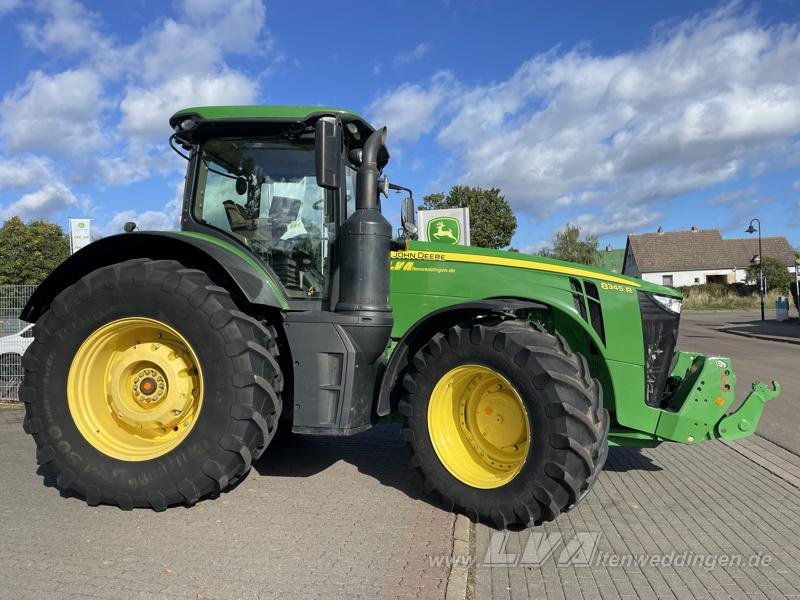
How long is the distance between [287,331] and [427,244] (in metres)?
1.24

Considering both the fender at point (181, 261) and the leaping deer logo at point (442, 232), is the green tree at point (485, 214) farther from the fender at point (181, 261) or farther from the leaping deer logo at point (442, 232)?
the fender at point (181, 261)

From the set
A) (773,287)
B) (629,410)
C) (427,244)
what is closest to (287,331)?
(427,244)

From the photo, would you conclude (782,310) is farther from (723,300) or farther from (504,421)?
(504,421)

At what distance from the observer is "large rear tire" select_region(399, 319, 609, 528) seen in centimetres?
353

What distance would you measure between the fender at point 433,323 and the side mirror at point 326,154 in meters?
1.08

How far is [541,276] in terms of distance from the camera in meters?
4.27

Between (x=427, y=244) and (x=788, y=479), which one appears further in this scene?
(x=788, y=479)

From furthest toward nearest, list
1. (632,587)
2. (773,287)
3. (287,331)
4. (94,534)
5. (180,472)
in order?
1. (773,287)
2. (287,331)
3. (180,472)
4. (94,534)
5. (632,587)

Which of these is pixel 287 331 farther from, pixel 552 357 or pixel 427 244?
pixel 552 357

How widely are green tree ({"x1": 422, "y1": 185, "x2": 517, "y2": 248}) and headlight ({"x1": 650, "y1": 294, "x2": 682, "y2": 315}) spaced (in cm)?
3346

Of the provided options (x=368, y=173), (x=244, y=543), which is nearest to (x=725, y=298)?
(x=368, y=173)

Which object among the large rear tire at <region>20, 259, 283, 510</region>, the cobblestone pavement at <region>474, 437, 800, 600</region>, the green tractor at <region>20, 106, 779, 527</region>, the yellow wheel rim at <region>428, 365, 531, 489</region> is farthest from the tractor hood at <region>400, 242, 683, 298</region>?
the cobblestone pavement at <region>474, 437, 800, 600</region>

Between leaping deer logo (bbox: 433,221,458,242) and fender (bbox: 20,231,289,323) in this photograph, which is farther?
leaping deer logo (bbox: 433,221,458,242)

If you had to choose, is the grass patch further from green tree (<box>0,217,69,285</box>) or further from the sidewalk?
green tree (<box>0,217,69,285</box>)
